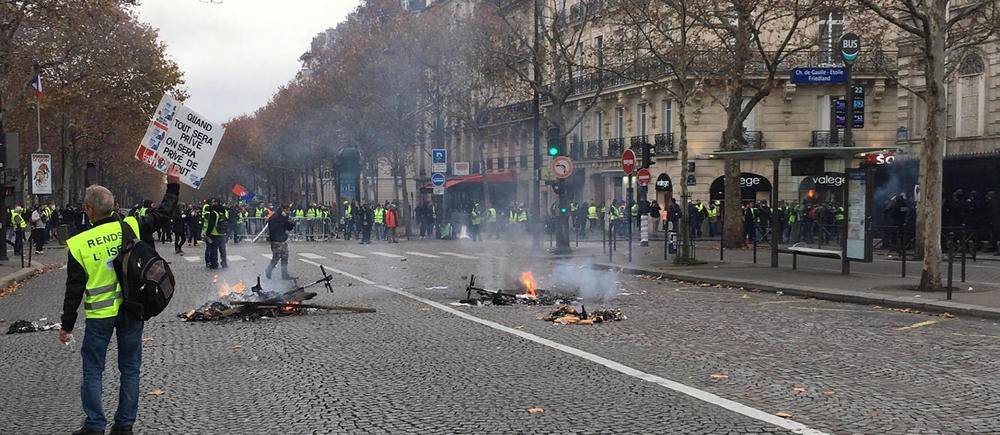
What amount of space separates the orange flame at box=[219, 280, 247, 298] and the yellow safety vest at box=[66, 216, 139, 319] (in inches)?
378

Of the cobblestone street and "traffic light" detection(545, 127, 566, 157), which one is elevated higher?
"traffic light" detection(545, 127, 566, 157)

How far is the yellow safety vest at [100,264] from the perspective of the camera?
18.9 ft

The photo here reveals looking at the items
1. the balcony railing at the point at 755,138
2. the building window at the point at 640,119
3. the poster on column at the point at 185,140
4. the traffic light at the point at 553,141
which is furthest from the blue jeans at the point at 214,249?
the building window at the point at 640,119

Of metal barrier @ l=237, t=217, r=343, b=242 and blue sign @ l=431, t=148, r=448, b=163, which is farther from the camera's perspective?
metal barrier @ l=237, t=217, r=343, b=242

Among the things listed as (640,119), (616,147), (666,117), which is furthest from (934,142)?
(616,147)

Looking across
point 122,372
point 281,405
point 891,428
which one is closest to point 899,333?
point 891,428

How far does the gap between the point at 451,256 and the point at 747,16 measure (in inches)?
438

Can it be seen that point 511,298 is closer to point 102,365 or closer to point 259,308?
point 259,308

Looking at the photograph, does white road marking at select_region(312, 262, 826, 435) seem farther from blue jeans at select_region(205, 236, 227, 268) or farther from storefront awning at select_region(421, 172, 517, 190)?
storefront awning at select_region(421, 172, 517, 190)

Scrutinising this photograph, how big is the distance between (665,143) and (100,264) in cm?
3922

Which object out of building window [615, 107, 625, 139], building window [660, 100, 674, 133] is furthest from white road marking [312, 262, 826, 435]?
building window [615, 107, 625, 139]

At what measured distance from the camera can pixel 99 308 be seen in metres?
5.83

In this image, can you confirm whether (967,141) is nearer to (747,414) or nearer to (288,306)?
(288,306)

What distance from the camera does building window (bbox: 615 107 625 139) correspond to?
155 feet
